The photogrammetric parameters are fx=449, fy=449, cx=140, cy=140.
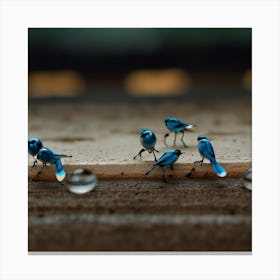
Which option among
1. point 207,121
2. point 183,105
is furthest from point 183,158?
point 183,105

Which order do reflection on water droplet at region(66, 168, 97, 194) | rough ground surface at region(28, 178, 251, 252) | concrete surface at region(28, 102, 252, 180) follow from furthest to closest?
concrete surface at region(28, 102, 252, 180) → reflection on water droplet at region(66, 168, 97, 194) → rough ground surface at region(28, 178, 251, 252)

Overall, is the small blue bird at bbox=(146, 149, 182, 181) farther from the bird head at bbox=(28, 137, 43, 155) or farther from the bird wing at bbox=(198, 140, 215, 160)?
the bird head at bbox=(28, 137, 43, 155)

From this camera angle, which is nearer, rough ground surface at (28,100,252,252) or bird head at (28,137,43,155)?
rough ground surface at (28,100,252,252)

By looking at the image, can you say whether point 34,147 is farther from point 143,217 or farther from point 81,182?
point 143,217

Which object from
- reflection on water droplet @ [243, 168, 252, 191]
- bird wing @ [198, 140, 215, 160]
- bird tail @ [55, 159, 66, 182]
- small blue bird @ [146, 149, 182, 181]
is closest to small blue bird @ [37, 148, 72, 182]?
bird tail @ [55, 159, 66, 182]

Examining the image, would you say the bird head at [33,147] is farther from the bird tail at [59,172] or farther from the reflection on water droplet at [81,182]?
the reflection on water droplet at [81,182]

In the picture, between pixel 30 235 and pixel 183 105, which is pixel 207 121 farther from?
pixel 30 235

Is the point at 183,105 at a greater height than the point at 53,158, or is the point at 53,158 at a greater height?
the point at 183,105

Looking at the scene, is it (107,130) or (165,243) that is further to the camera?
(107,130)
